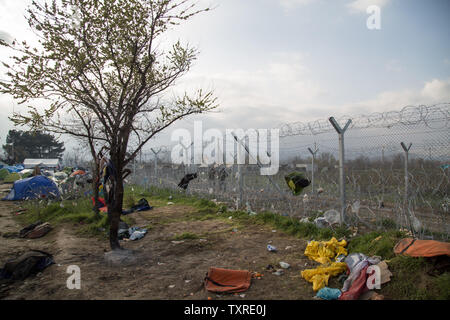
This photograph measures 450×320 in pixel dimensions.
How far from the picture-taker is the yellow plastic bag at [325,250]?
13.2 ft

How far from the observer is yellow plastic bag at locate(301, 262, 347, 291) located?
10.7 ft

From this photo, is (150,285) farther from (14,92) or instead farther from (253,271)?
(14,92)

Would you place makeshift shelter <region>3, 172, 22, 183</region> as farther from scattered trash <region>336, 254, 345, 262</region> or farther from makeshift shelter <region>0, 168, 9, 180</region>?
scattered trash <region>336, 254, 345, 262</region>

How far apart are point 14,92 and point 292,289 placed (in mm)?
4882

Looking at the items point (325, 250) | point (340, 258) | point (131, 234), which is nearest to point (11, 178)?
point (131, 234)

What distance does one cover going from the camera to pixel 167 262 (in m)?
4.44

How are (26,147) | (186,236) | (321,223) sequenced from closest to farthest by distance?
1. (321,223)
2. (186,236)
3. (26,147)

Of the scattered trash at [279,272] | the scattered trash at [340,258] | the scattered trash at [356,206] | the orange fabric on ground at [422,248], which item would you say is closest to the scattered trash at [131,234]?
the scattered trash at [279,272]

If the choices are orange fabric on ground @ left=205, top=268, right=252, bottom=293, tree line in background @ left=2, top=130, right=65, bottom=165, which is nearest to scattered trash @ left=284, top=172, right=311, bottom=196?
orange fabric on ground @ left=205, top=268, right=252, bottom=293

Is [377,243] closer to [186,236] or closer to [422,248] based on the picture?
[422,248]

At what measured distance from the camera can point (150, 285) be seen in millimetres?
3574

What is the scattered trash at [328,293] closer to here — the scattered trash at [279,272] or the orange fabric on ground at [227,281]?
the scattered trash at [279,272]

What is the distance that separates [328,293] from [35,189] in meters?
12.4
